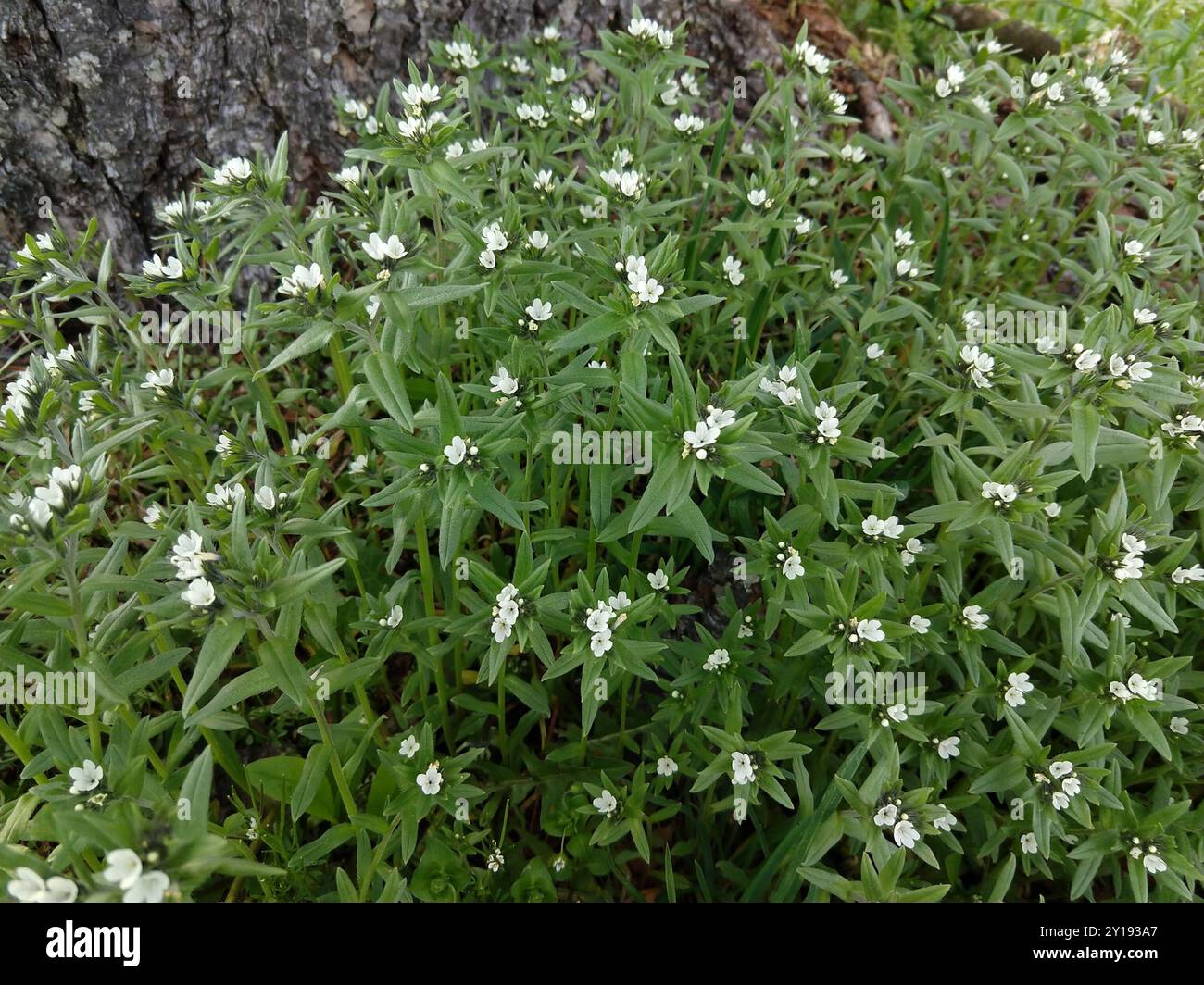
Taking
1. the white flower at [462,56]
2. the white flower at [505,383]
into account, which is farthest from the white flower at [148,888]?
the white flower at [462,56]

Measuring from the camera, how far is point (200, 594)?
2.61 metres

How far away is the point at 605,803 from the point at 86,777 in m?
2.08

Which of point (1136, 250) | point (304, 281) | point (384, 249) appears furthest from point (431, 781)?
point (1136, 250)

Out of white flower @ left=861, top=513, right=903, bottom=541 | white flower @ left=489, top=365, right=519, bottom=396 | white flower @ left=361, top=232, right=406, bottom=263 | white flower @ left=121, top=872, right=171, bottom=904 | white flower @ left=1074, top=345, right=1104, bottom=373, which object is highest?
white flower @ left=361, top=232, right=406, bottom=263

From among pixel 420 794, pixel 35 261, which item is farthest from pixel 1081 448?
pixel 35 261

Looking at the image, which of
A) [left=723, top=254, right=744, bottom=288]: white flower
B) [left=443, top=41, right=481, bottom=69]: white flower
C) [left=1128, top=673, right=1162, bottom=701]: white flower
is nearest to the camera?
[left=1128, top=673, right=1162, bottom=701]: white flower

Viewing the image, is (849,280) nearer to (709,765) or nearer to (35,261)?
(709,765)

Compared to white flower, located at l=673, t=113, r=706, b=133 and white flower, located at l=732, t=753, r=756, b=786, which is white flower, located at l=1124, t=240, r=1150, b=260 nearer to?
white flower, located at l=673, t=113, r=706, b=133

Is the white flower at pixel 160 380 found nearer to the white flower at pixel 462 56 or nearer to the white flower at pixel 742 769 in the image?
the white flower at pixel 462 56

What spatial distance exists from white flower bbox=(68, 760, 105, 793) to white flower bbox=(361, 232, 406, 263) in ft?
7.06

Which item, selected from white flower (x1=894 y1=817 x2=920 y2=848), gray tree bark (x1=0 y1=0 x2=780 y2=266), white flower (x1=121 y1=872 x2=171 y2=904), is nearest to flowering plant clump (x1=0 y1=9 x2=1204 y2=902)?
white flower (x1=894 y1=817 x2=920 y2=848)

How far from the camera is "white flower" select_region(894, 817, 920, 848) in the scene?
3.38m

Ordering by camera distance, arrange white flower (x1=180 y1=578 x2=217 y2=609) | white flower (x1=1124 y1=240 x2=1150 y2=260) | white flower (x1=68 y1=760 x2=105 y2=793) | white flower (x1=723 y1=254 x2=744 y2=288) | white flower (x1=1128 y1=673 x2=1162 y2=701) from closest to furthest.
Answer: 1. white flower (x1=180 y1=578 x2=217 y2=609)
2. white flower (x1=68 y1=760 x2=105 y2=793)
3. white flower (x1=1128 y1=673 x2=1162 y2=701)
4. white flower (x1=1124 y1=240 x2=1150 y2=260)
5. white flower (x1=723 y1=254 x2=744 y2=288)
